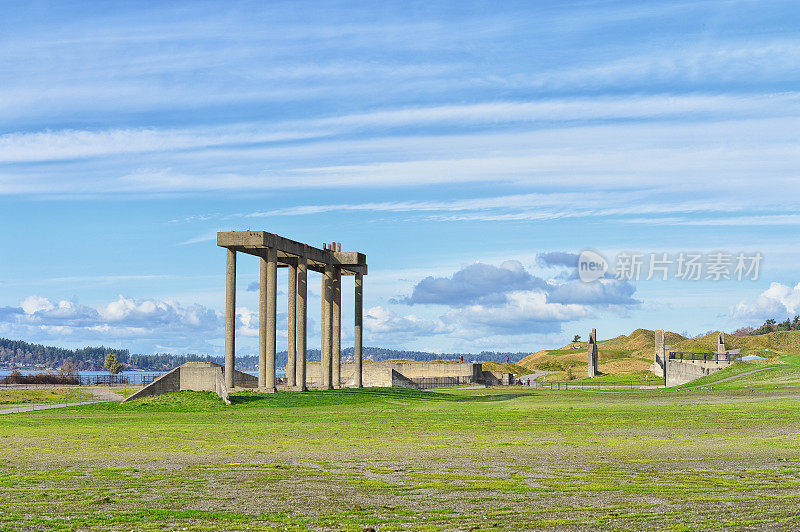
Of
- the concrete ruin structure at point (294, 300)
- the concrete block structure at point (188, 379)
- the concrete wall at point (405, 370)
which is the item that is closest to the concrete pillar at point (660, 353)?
the concrete wall at point (405, 370)

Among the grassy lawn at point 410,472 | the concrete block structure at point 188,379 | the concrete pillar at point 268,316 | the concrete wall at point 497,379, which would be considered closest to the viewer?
the grassy lawn at point 410,472

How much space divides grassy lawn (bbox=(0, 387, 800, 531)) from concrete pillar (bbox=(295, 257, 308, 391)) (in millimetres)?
29623

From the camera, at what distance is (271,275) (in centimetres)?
6406

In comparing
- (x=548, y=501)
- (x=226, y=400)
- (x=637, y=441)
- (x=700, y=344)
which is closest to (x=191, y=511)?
(x=548, y=501)

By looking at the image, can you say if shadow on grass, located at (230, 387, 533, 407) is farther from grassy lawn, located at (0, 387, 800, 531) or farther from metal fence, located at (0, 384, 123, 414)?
grassy lawn, located at (0, 387, 800, 531)

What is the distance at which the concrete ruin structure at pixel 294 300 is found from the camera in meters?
62.3

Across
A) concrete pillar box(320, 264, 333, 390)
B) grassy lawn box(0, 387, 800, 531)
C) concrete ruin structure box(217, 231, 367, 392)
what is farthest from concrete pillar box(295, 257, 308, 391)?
grassy lawn box(0, 387, 800, 531)

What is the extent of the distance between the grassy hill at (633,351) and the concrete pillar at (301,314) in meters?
48.2

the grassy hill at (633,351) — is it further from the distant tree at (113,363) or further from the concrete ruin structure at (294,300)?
the distant tree at (113,363)

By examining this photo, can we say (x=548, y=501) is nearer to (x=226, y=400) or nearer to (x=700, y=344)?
(x=226, y=400)

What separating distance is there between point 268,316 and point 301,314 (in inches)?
262

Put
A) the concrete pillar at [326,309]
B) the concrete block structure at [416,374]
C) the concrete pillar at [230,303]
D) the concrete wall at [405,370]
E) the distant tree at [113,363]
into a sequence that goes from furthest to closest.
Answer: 1. the distant tree at [113,363]
2. the concrete wall at [405,370]
3. the concrete block structure at [416,374]
4. the concrete pillar at [326,309]
5. the concrete pillar at [230,303]

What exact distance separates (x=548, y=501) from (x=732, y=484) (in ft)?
14.1

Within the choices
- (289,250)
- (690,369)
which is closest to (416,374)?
(690,369)
